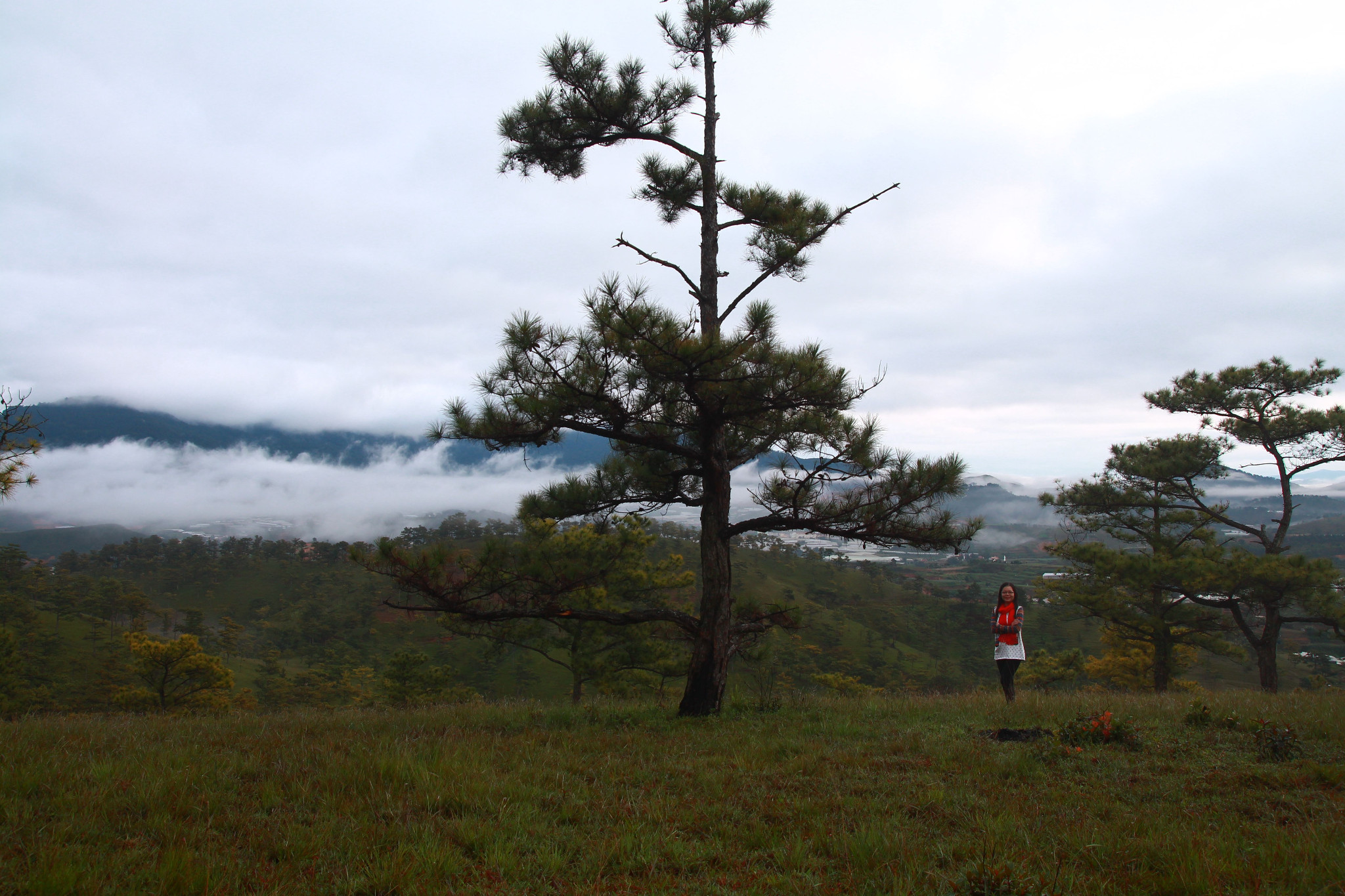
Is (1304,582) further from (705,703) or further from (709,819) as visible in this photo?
(709,819)

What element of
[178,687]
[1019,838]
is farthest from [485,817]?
[178,687]

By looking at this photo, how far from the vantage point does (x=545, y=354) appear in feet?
20.0

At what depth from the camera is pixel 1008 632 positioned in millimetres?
8289

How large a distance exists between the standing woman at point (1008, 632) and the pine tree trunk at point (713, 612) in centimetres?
363

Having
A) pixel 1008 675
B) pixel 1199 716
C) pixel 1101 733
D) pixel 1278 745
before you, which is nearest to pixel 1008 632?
pixel 1008 675

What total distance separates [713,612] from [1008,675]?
4.06 meters

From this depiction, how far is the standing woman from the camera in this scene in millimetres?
8172

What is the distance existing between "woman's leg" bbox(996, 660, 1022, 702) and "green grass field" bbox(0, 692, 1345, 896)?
79.7 inches

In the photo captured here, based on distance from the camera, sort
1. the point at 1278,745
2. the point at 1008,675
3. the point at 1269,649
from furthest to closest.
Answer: the point at 1269,649
the point at 1008,675
the point at 1278,745

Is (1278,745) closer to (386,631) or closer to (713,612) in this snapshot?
(713,612)

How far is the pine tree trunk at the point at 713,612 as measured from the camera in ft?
24.3

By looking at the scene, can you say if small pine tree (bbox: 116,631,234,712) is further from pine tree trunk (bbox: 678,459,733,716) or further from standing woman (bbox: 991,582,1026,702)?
standing woman (bbox: 991,582,1026,702)

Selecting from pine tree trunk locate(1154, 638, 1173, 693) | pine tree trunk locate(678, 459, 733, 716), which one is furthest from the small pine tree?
pine tree trunk locate(1154, 638, 1173, 693)

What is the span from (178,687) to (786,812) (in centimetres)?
4735
